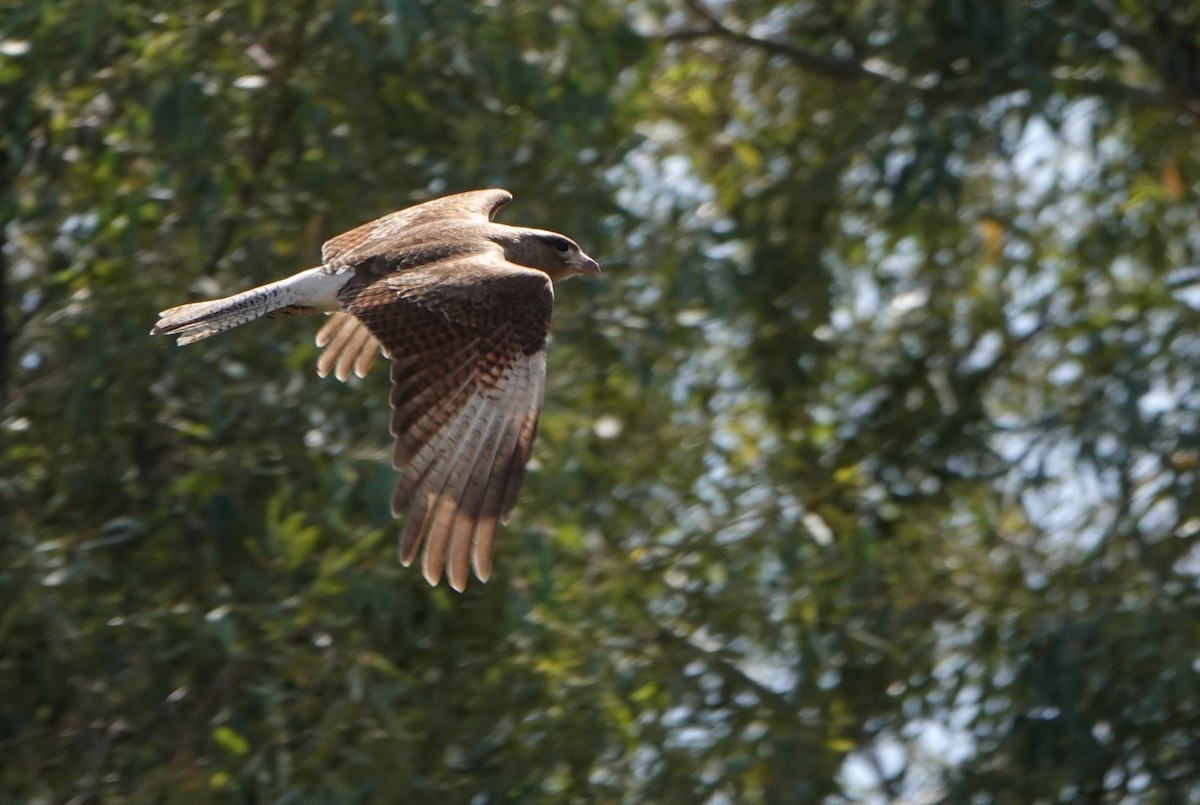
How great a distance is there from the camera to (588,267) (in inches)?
315

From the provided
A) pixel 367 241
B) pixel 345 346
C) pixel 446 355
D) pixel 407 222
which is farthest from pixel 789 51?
pixel 446 355

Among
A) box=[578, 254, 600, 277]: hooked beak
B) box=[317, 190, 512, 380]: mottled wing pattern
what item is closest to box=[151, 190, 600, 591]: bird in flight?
box=[317, 190, 512, 380]: mottled wing pattern

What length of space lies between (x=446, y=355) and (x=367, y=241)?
3.51ft

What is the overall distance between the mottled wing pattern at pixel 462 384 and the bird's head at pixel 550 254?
3.30 ft

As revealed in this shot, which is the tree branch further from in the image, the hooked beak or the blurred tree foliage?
the hooked beak

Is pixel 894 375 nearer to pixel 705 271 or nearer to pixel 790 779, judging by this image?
pixel 705 271

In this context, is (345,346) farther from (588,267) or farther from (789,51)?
(789,51)

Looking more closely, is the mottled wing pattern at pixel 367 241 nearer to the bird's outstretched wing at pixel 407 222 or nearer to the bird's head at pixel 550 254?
the bird's outstretched wing at pixel 407 222

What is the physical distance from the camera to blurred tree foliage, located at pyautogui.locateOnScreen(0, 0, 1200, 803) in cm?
804

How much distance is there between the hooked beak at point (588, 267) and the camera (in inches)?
313

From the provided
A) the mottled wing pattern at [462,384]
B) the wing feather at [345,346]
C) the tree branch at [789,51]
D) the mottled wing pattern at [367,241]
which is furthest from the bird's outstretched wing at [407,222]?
the tree branch at [789,51]

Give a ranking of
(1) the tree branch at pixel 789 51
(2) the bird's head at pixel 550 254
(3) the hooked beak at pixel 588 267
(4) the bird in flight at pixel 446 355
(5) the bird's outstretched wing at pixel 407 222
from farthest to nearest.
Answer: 1. (1) the tree branch at pixel 789 51
2. (3) the hooked beak at pixel 588 267
3. (2) the bird's head at pixel 550 254
4. (5) the bird's outstretched wing at pixel 407 222
5. (4) the bird in flight at pixel 446 355

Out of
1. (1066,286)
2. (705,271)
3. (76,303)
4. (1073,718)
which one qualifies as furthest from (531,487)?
(1066,286)

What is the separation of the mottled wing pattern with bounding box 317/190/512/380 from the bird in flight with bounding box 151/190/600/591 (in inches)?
5.5
